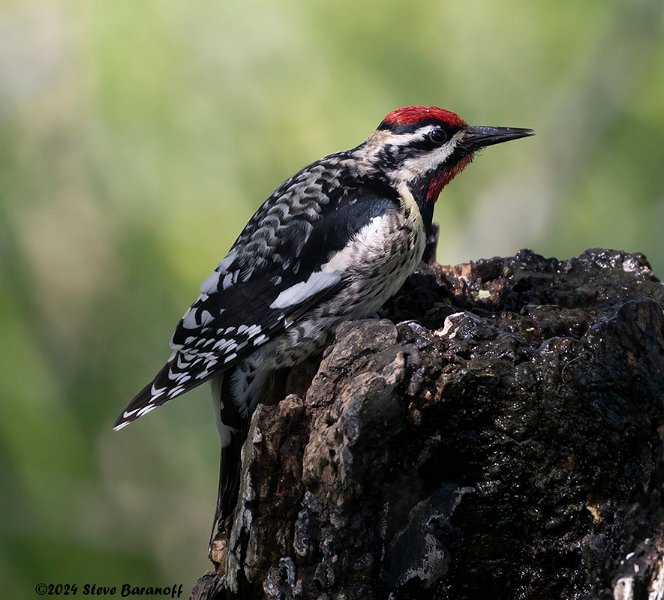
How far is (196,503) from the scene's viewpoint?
4.34 m

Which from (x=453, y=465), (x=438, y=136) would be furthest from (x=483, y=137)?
(x=453, y=465)

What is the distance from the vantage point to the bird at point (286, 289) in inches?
110

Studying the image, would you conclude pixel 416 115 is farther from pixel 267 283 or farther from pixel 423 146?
pixel 267 283

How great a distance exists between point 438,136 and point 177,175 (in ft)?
5.22

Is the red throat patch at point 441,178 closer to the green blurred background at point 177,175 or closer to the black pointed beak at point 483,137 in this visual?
the black pointed beak at point 483,137

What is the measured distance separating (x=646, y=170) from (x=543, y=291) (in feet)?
6.98

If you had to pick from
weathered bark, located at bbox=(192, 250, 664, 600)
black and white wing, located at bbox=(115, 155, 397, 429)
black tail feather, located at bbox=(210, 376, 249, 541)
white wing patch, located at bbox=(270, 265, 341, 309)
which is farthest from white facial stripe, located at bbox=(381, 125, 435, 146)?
weathered bark, located at bbox=(192, 250, 664, 600)

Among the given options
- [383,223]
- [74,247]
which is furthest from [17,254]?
[383,223]

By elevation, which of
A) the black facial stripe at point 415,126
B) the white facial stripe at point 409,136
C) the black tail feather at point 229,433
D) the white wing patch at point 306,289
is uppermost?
the black facial stripe at point 415,126

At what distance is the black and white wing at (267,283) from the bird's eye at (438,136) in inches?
13.3

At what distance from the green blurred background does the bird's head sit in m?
1.20

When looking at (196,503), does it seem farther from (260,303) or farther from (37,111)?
(37,111)

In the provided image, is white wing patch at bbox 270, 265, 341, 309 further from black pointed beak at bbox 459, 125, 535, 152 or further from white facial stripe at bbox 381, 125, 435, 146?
black pointed beak at bbox 459, 125, 535, 152

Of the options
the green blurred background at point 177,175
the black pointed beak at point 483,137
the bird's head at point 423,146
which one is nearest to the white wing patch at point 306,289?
the bird's head at point 423,146
